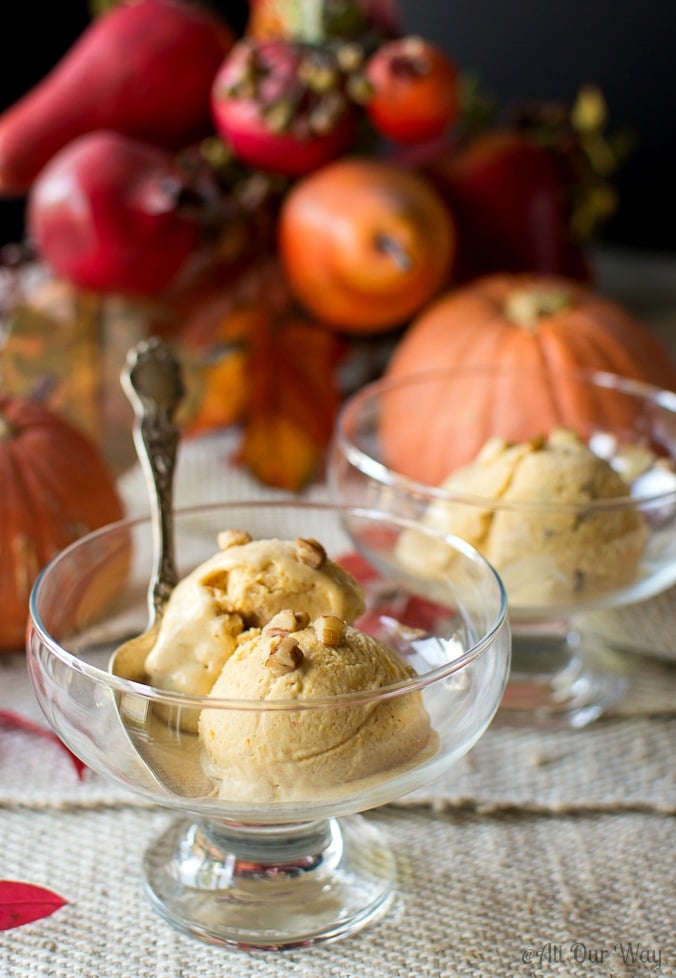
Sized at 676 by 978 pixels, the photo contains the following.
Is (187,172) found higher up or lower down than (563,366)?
higher up

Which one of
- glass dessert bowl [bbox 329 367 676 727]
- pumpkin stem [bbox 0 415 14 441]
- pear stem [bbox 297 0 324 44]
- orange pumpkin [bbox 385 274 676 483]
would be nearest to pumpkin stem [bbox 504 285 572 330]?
orange pumpkin [bbox 385 274 676 483]

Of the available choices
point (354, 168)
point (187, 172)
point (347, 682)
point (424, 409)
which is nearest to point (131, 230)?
point (187, 172)

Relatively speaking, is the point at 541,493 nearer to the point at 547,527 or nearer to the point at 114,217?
the point at 547,527

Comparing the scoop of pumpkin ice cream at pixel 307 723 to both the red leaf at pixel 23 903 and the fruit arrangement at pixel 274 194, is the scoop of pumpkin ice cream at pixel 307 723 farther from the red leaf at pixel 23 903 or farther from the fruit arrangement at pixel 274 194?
the fruit arrangement at pixel 274 194

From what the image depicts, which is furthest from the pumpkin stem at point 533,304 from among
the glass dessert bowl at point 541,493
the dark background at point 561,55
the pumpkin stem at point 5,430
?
the dark background at point 561,55

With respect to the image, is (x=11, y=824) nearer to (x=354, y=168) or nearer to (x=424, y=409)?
(x=424, y=409)

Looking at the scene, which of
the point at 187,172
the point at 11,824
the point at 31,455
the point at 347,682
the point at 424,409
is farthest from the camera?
the point at 187,172

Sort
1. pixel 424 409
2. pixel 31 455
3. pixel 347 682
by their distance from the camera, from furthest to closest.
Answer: pixel 424 409
pixel 31 455
pixel 347 682
